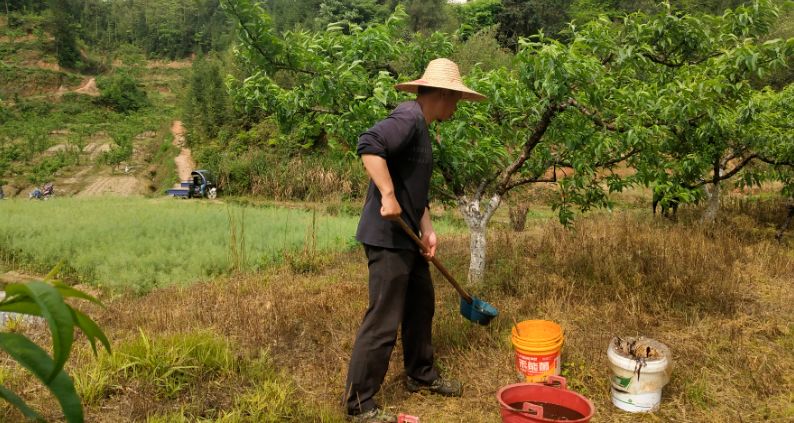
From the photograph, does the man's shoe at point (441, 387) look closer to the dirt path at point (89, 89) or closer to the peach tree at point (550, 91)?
the peach tree at point (550, 91)

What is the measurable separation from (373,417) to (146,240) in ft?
24.1

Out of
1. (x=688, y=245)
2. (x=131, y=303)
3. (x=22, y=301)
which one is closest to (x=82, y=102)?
(x=131, y=303)

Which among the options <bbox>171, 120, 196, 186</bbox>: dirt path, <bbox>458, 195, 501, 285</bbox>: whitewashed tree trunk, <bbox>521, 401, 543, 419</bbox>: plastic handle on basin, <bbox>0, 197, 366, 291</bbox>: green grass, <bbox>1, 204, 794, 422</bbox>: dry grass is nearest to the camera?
<bbox>521, 401, 543, 419</bbox>: plastic handle on basin

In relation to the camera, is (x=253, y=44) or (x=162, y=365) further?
(x=253, y=44)

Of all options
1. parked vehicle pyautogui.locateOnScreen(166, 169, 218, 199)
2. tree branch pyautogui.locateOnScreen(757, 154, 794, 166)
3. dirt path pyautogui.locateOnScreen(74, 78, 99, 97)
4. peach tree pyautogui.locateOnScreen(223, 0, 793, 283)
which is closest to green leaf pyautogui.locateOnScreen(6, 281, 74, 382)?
peach tree pyautogui.locateOnScreen(223, 0, 793, 283)

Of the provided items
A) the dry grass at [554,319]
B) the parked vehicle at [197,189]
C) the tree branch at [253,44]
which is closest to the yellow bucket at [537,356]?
the dry grass at [554,319]

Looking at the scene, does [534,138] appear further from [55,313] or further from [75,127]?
[75,127]

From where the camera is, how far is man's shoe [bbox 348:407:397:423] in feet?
9.53

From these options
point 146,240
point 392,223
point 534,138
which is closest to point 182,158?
point 146,240

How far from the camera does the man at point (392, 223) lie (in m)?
2.83

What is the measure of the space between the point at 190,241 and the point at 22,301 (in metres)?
8.96

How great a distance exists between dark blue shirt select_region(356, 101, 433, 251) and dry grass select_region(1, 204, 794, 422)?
37.3 inches

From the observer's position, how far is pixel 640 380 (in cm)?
299

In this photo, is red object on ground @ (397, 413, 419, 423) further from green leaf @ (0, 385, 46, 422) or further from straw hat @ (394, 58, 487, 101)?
green leaf @ (0, 385, 46, 422)
